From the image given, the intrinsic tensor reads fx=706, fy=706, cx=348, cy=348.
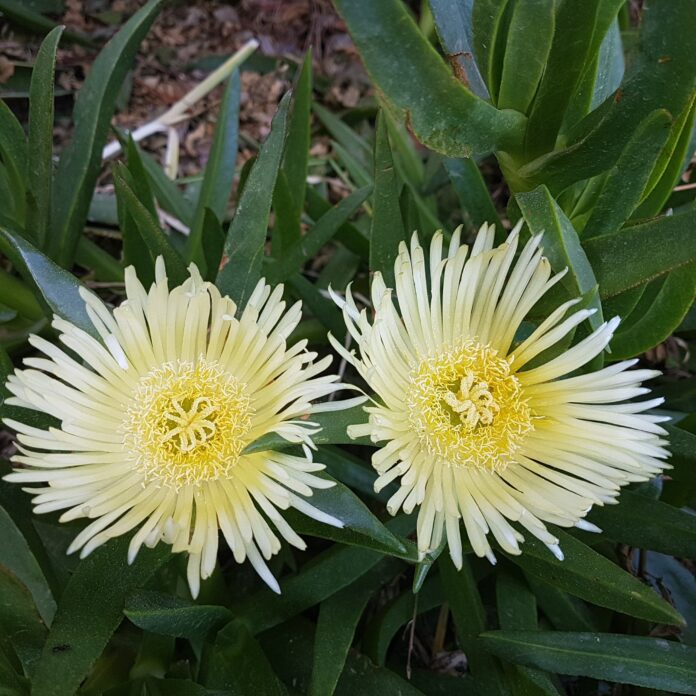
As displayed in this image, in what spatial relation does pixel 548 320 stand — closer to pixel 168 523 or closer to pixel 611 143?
pixel 611 143

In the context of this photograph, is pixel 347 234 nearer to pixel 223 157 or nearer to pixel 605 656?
pixel 223 157

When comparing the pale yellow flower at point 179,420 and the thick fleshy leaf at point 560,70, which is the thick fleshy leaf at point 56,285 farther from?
the thick fleshy leaf at point 560,70

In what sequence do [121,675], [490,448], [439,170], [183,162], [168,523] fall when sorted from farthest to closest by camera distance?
[183,162], [439,170], [121,675], [490,448], [168,523]

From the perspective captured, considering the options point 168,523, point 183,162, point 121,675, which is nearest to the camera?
point 168,523

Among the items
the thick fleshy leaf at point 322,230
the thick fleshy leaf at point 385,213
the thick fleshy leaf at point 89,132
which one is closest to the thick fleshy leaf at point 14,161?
the thick fleshy leaf at point 89,132

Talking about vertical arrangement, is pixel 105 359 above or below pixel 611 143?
below

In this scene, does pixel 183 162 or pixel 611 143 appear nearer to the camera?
pixel 611 143

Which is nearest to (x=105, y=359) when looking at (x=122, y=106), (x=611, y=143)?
(x=611, y=143)
